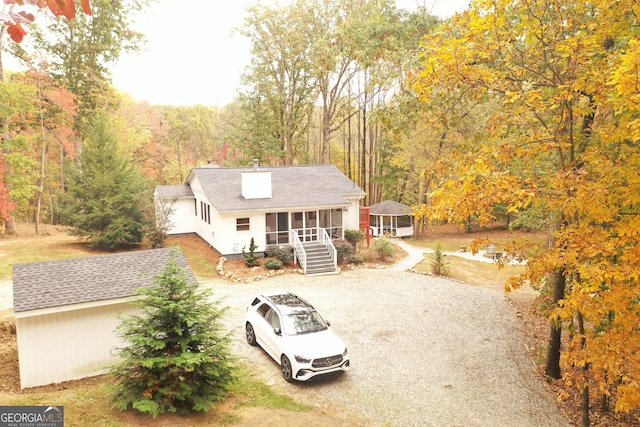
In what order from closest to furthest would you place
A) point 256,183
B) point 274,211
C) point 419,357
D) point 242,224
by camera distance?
point 419,357 → point 242,224 → point 274,211 → point 256,183

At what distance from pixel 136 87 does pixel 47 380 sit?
139 feet

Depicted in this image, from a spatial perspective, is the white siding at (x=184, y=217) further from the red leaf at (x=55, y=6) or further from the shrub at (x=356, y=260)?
the red leaf at (x=55, y=6)

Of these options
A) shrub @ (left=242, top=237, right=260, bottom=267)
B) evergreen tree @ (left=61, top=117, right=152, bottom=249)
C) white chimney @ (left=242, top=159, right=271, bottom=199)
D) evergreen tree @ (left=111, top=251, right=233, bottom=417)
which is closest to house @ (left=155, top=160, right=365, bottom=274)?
white chimney @ (left=242, top=159, right=271, bottom=199)

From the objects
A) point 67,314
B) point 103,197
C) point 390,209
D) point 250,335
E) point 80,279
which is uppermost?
point 103,197

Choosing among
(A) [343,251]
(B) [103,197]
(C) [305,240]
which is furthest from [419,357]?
(B) [103,197]

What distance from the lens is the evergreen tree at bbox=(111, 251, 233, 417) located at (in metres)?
7.91

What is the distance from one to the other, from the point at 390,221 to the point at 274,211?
17.4m

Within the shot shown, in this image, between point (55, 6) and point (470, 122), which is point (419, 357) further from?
point (470, 122)

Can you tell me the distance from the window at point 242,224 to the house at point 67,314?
1181cm

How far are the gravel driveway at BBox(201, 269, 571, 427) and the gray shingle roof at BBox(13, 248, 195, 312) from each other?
8.77ft

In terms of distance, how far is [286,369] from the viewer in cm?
1075

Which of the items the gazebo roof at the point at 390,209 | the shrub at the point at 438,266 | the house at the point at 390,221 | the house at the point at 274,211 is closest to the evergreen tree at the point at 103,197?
the house at the point at 274,211

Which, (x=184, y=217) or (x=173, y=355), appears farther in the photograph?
(x=184, y=217)

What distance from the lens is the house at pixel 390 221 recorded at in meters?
37.3
